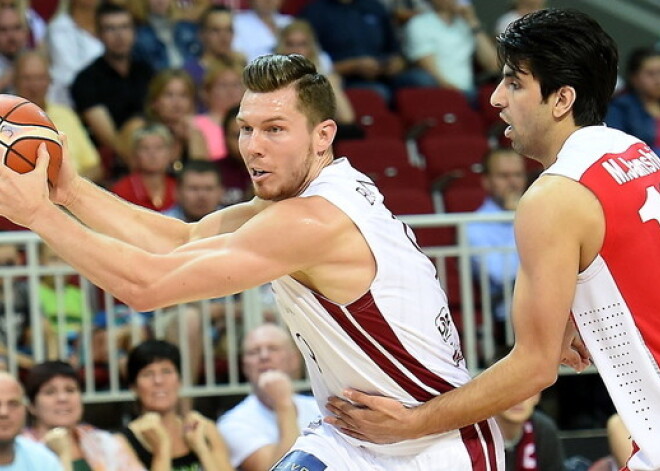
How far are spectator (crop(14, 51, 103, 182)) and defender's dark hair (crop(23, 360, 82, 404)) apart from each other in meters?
2.29

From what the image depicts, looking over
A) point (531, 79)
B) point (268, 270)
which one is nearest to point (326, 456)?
point (268, 270)

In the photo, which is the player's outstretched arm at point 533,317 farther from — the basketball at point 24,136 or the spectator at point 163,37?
the spectator at point 163,37

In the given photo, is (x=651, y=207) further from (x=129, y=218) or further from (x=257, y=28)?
(x=257, y=28)

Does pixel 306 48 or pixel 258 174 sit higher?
pixel 306 48

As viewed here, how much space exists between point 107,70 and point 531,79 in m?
6.24

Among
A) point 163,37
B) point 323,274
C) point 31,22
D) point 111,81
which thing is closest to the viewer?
point 323,274

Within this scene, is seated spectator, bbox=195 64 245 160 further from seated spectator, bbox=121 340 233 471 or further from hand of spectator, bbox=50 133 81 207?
hand of spectator, bbox=50 133 81 207

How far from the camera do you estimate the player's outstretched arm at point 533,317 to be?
367 centimetres

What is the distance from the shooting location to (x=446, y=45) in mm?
11500

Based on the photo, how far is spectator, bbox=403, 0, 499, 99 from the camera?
37.5 feet

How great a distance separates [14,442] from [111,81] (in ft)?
12.5

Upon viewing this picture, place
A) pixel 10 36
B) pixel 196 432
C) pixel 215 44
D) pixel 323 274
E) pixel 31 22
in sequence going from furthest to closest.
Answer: pixel 215 44 < pixel 31 22 < pixel 10 36 < pixel 196 432 < pixel 323 274

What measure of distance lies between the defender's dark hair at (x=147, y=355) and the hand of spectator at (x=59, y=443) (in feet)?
1.92

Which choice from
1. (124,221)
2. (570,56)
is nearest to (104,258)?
(124,221)
